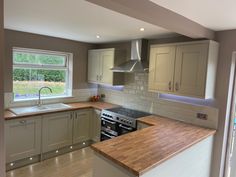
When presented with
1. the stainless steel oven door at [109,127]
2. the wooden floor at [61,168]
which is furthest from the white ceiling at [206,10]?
the wooden floor at [61,168]

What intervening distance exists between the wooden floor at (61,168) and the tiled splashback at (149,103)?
139cm

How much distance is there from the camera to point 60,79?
4.13 metres

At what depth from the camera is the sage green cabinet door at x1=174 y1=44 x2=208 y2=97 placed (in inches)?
95.0

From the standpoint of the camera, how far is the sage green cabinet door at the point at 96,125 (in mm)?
3732

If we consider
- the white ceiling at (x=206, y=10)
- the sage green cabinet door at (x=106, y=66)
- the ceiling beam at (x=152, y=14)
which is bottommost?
the sage green cabinet door at (x=106, y=66)

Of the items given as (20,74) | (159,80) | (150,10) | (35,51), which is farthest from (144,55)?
(20,74)

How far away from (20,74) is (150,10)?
2.93 metres

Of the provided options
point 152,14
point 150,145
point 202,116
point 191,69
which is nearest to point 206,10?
point 152,14

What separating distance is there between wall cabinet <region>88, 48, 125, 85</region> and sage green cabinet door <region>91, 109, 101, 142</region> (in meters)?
0.69

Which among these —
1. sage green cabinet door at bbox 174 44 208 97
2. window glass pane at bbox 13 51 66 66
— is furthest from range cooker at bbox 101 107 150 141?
window glass pane at bbox 13 51 66 66

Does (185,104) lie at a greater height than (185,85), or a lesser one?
lesser

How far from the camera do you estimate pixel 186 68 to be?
2.58 metres

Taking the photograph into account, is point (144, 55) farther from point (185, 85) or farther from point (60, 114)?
point (60, 114)

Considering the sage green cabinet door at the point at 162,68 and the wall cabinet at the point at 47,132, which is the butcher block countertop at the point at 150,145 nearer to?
the sage green cabinet door at the point at 162,68
